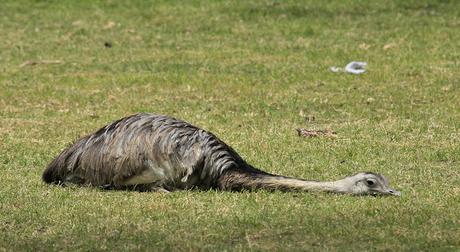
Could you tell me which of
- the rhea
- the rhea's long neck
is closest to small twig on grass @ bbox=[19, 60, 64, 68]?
the rhea

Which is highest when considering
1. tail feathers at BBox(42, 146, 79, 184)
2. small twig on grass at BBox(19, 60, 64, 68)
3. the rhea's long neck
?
the rhea's long neck

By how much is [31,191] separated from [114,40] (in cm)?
1052

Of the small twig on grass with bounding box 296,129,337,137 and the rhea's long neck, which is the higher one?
the rhea's long neck

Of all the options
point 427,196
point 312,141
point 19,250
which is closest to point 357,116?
point 312,141

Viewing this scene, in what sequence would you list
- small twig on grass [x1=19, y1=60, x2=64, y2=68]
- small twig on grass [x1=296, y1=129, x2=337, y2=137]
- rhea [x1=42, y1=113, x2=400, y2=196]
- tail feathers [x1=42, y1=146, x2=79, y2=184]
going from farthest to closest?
small twig on grass [x1=19, y1=60, x2=64, y2=68], small twig on grass [x1=296, y1=129, x2=337, y2=137], tail feathers [x1=42, y1=146, x2=79, y2=184], rhea [x1=42, y1=113, x2=400, y2=196]

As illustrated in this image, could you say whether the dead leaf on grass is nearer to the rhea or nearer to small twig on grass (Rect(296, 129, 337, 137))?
small twig on grass (Rect(296, 129, 337, 137))

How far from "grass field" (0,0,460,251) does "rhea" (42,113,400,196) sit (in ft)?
0.51

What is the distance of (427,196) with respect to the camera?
7.95m

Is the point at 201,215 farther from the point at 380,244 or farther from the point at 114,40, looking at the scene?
the point at 114,40

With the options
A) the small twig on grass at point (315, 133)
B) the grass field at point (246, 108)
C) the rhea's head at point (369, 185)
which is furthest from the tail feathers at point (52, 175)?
the small twig on grass at point (315, 133)

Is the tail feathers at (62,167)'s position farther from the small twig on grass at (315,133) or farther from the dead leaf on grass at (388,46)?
the dead leaf on grass at (388,46)

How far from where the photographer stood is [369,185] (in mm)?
7895

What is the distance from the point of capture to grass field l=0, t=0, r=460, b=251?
703cm

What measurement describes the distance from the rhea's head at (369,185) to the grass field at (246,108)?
0.35 ft
